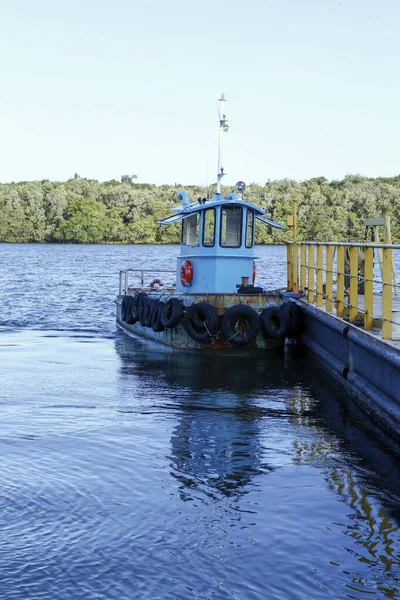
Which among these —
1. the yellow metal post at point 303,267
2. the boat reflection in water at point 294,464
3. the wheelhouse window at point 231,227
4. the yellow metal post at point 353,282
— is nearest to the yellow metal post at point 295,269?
the yellow metal post at point 303,267

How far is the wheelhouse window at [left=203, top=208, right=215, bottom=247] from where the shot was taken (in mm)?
15820

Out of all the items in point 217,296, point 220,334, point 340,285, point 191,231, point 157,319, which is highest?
point 191,231

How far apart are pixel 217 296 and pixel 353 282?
4231mm

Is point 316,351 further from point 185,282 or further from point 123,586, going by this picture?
point 123,586

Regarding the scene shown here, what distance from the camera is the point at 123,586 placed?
4676 mm

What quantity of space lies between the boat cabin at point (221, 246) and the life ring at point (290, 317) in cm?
144

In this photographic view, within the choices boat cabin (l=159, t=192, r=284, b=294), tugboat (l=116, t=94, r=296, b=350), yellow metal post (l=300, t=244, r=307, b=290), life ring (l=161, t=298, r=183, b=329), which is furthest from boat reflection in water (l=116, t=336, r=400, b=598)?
boat cabin (l=159, t=192, r=284, b=294)

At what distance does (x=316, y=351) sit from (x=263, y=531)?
26.2 feet

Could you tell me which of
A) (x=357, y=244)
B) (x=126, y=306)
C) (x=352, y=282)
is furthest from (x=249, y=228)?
(x=357, y=244)

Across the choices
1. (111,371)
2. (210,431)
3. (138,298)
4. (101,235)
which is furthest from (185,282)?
(101,235)

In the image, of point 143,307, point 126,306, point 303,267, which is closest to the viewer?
point 303,267

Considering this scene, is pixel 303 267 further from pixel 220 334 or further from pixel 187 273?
pixel 220 334

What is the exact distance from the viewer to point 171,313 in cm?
1492

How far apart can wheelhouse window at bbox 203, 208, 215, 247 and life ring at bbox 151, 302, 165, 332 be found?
152cm
